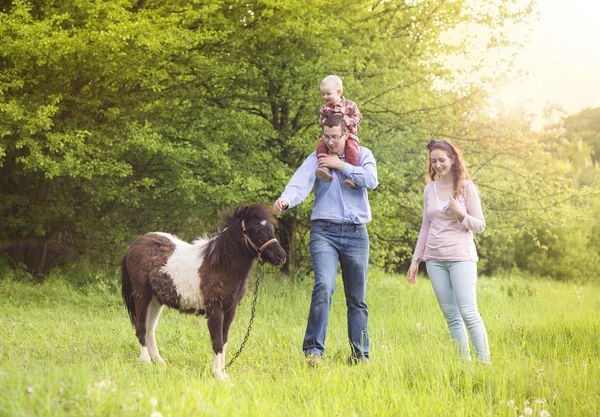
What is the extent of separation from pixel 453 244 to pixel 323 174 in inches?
48.7

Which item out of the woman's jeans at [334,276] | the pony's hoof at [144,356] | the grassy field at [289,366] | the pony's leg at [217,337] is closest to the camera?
the grassy field at [289,366]

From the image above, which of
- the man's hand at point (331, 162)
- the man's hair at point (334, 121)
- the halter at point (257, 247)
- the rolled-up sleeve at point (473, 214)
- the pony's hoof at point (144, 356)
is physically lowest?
the pony's hoof at point (144, 356)

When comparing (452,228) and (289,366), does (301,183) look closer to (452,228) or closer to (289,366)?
(452,228)

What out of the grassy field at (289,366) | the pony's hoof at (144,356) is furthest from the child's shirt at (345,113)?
the pony's hoof at (144,356)

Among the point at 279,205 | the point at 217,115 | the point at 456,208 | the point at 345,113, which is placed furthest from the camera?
the point at 217,115

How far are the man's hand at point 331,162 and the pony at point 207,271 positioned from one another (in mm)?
621

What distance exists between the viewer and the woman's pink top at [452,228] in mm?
5219

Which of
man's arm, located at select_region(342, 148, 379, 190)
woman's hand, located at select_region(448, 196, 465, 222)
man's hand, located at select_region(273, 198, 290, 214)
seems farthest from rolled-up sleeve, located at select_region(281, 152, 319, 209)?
woman's hand, located at select_region(448, 196, 465, 222)

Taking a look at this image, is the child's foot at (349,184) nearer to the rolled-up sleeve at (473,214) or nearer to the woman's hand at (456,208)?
the woman's hand at (456,208)

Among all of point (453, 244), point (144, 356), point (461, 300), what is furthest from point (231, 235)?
point (461, 300)

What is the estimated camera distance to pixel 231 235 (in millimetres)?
5277

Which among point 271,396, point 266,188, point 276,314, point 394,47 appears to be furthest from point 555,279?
point 271,396

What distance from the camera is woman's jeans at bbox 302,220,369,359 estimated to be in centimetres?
539

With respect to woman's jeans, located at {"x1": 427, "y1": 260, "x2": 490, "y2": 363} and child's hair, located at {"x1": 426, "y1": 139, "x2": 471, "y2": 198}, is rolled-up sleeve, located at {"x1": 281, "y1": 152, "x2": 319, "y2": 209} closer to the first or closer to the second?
child's hair, located at {"x1": 426, "y1": 139, "x2": 471, "y2": 198}
